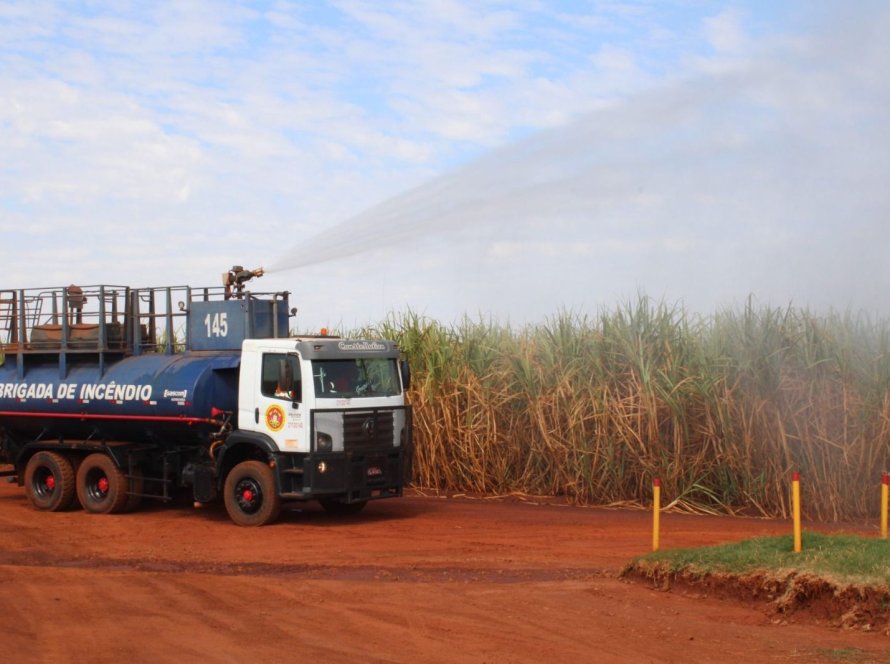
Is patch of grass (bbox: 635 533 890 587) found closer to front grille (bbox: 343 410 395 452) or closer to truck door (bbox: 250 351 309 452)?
front grille (bbox: 343 410 395 452)

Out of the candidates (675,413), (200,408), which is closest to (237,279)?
(200,408)

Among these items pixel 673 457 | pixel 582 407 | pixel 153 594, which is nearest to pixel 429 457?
pixel 582 407

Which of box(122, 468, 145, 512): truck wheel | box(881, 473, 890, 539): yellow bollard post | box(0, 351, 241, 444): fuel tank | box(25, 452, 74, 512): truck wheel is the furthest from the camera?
box(25, 452, 74, 512): truck wheel

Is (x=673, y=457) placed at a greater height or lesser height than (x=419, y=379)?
lesser

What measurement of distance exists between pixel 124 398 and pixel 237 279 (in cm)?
253

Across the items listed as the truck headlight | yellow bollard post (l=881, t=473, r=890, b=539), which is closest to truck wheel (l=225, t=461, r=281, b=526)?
the truck headlight

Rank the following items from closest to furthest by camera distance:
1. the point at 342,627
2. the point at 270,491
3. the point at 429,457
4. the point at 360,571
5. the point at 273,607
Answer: the point at 342,627 → the point at 273,607 → the point at 360,571 → the point at 270,491 → the point at 429,457

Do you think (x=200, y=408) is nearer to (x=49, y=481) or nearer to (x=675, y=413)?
(x=49, y=481)

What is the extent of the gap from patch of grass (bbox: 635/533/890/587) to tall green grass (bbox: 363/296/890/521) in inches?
223

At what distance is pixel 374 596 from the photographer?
10953mm

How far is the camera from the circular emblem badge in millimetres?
15781

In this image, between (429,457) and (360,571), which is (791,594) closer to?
(360,571)

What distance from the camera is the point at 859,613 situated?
31.3ft

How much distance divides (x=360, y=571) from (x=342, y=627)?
10.4 ft
